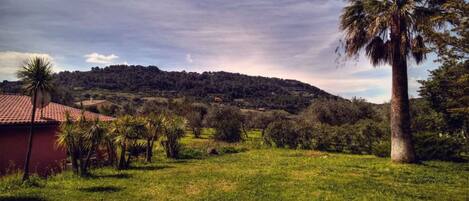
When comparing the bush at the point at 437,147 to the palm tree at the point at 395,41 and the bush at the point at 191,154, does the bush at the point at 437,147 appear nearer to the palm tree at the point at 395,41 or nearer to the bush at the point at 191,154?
the palm tree at the point at 395,41

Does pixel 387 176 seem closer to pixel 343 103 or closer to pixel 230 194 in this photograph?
pixel 230 194

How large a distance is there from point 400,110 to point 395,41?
4.54 metres

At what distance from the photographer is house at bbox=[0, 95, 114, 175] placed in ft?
64.3

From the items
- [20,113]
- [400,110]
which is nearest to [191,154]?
[20,113]

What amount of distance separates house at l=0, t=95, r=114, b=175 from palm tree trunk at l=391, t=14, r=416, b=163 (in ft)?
62.5

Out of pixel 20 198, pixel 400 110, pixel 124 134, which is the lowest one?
pixel 20 198

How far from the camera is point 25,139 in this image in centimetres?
2067

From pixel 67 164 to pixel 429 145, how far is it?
2584 cm

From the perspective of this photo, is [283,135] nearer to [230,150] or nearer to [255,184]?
[230,150]

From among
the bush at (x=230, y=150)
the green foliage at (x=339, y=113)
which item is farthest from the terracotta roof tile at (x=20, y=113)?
the green foliage at (x=339, y=113)

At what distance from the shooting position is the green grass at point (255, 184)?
14.8m

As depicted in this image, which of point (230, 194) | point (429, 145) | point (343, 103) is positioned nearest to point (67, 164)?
point (230, 194)

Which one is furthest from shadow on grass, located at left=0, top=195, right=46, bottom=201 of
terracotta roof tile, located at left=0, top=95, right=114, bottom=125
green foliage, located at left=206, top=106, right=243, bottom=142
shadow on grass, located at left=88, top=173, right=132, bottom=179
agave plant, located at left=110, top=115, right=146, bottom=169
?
green foliage, located at left=206, top=106, right=243, bottom=142

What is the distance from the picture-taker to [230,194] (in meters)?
15.2
